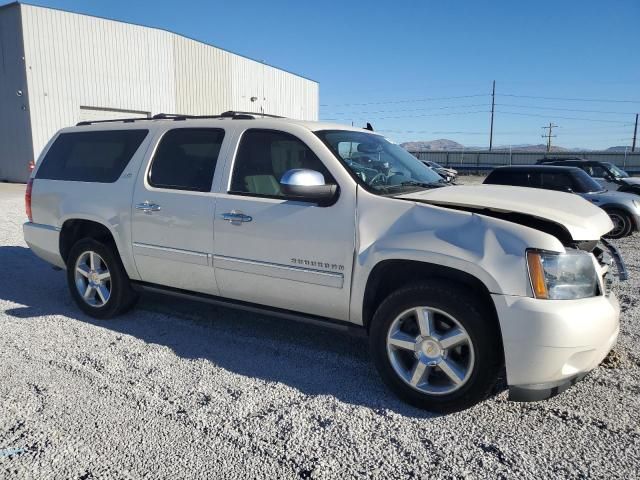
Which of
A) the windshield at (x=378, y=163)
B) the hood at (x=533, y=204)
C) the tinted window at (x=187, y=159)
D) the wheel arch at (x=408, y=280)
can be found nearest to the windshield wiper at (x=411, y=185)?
the windshield at (x=378, y=163)

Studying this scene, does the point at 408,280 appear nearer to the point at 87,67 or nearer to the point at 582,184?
the point at 582,184

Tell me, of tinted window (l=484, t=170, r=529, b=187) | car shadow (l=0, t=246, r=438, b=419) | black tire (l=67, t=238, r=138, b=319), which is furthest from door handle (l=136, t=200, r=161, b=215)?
tinted window (l=484, t=170, r=529, b=187)

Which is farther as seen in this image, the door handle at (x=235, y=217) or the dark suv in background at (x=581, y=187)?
the dark suv in background at (x=581, y=187)

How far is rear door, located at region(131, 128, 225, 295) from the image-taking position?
13.9ft

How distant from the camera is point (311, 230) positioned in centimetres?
365

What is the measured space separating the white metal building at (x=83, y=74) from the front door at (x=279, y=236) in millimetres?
22556

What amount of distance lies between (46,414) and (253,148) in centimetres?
236

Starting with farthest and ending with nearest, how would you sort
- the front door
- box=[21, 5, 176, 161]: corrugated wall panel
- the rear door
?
box=[21, 5, 176, 161]: corrugated wall panel → the rear door → the front door

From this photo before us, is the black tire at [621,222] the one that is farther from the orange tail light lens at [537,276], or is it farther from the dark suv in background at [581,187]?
the orange tail light lens at [537,276]

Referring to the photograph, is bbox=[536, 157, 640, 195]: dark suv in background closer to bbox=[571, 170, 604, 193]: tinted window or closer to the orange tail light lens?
bbox=[571, 170, 604, 193]: tinted window

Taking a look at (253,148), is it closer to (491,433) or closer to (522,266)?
(522,266)

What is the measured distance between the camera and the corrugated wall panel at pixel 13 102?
22.6 m

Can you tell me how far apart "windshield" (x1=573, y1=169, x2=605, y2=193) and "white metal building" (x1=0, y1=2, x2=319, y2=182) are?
857 inches

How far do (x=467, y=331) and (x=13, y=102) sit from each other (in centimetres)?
2598
